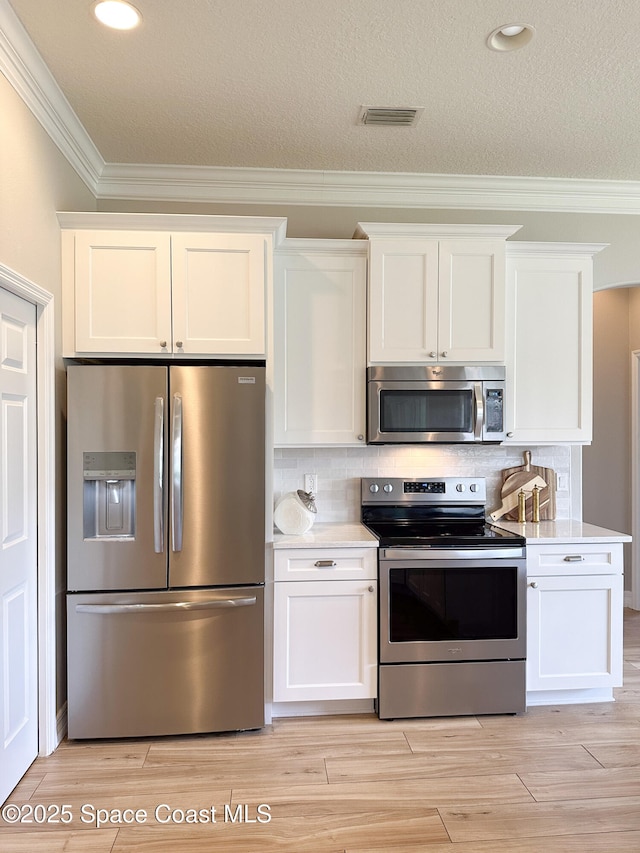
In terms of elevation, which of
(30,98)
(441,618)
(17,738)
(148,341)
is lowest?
(17,738)

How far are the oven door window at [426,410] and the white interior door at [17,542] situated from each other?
1.71 metres

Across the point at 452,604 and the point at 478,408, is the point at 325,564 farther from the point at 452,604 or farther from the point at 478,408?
the point at 478,408

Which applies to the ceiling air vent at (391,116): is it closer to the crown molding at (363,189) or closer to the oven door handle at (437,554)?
the crown molding at (363,189)

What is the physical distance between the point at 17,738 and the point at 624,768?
2504 mm

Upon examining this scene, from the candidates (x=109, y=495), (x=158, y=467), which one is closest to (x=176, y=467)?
(x=158, y=467)

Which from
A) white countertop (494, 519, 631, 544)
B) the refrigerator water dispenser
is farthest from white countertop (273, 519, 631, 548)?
the refrigerator water dispenser

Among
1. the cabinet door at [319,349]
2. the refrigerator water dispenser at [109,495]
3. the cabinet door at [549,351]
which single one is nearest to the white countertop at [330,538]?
the cabinet door at [319,349]

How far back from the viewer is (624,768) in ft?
8.54

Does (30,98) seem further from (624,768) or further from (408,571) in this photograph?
(624,768)

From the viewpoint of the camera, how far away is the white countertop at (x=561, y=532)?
3131 mm

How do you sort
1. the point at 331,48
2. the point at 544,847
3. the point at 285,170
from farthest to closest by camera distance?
1. the point at 285,170
2. the point at 331,48
3. the point at 544,847

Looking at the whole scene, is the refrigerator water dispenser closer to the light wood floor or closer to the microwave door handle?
the light wood floor

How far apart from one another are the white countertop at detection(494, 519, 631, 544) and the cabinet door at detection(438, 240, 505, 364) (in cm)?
95

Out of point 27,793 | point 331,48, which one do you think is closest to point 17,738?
point 27,793
